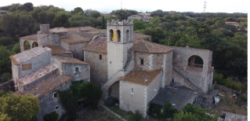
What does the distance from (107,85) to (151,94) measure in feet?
19.5

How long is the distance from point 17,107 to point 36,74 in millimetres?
7733

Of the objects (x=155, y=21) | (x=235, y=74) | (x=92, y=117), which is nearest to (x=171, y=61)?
(x=92, y=117)

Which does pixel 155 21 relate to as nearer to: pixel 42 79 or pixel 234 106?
pixel 234 106

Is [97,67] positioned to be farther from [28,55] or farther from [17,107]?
[17,107]

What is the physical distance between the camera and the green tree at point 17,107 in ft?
48.0

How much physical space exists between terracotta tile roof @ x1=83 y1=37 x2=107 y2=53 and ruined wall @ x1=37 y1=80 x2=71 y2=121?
7.06 metres

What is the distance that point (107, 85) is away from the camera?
25.3 m

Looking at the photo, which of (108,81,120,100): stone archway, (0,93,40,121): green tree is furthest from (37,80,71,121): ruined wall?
(108,81,120,100): stone archway

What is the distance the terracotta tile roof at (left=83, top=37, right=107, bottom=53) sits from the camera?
87.5 feet

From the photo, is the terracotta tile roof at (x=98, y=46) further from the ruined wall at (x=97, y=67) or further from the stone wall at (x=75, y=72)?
the stone wall at (x=75, y=72)

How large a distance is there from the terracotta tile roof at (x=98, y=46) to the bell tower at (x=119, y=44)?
185cm

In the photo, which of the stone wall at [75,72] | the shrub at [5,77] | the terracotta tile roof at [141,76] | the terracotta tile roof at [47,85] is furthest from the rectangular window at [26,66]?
the terracotta tile roof at [141,76]

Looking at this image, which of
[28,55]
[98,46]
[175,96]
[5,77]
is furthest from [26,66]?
[175,96]

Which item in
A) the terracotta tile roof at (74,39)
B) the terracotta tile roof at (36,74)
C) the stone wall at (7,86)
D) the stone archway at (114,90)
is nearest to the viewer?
the terracotta tile roof at (36,74)
